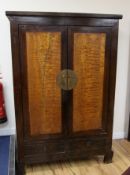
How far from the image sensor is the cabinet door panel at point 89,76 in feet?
Result: 6.78

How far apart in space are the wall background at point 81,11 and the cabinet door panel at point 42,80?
572 mm

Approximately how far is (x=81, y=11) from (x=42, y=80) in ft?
3.38

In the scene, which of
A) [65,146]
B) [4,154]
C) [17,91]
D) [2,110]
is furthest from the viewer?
[2,110]

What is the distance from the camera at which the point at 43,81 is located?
2.08 m

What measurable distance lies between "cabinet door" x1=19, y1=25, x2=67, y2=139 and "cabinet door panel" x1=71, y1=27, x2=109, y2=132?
0.13 meters

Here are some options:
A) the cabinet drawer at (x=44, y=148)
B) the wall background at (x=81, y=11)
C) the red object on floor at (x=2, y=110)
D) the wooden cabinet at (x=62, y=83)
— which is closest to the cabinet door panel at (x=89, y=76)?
the wooden cabinet at (x=62, y=83)

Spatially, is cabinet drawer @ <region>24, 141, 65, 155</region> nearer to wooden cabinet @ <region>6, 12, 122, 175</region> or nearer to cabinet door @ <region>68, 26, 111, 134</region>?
wooden cabinet @ <region>6, 12, 122, 175</region>

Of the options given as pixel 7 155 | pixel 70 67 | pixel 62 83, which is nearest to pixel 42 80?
pixel 62 83

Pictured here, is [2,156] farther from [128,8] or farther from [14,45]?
[128,8]

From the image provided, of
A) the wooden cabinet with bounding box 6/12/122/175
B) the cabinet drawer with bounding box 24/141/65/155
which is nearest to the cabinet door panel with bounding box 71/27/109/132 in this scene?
the wooden cabinet with bounding box 6/12/122/175

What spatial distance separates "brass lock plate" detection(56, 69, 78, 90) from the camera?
6.89ft

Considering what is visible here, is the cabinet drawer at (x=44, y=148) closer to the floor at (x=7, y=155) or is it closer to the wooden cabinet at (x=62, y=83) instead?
the wooden cabinet at (x=62, y=83)

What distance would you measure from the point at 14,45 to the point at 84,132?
1.14 metres

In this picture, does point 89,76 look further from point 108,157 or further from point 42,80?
point 108,157
